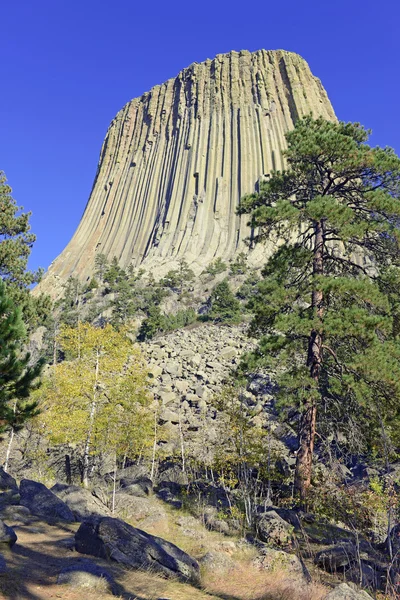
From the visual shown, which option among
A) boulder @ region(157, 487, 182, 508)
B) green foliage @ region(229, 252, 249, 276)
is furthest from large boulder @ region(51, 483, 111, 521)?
green foliage @ region(229, 252, 249, 276)

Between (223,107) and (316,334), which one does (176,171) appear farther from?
(316,334)

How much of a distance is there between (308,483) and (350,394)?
2.37 meters

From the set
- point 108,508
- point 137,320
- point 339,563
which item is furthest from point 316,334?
point 137,320

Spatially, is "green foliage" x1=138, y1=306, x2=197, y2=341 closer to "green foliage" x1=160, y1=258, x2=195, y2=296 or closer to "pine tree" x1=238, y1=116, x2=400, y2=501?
"green foliage" x1=160, y1=258, x2=195, y2=296

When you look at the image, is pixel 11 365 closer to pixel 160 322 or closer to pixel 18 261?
pixel 18 261

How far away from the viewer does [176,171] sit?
3093 inches

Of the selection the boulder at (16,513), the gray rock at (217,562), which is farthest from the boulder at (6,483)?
the gray rock at (217,562)

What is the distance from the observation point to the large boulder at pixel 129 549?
618 centimetres

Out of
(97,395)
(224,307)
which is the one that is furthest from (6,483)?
(224,307)

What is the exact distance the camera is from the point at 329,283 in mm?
10266

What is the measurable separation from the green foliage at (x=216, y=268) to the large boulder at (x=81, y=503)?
4806 centimetres

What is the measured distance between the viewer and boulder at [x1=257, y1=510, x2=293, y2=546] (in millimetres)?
8469

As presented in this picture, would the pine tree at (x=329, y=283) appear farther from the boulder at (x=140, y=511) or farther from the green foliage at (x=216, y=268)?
the green foliage at (x=216, y=268)

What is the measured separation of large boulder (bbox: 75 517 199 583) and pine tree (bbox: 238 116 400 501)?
4658 mm
